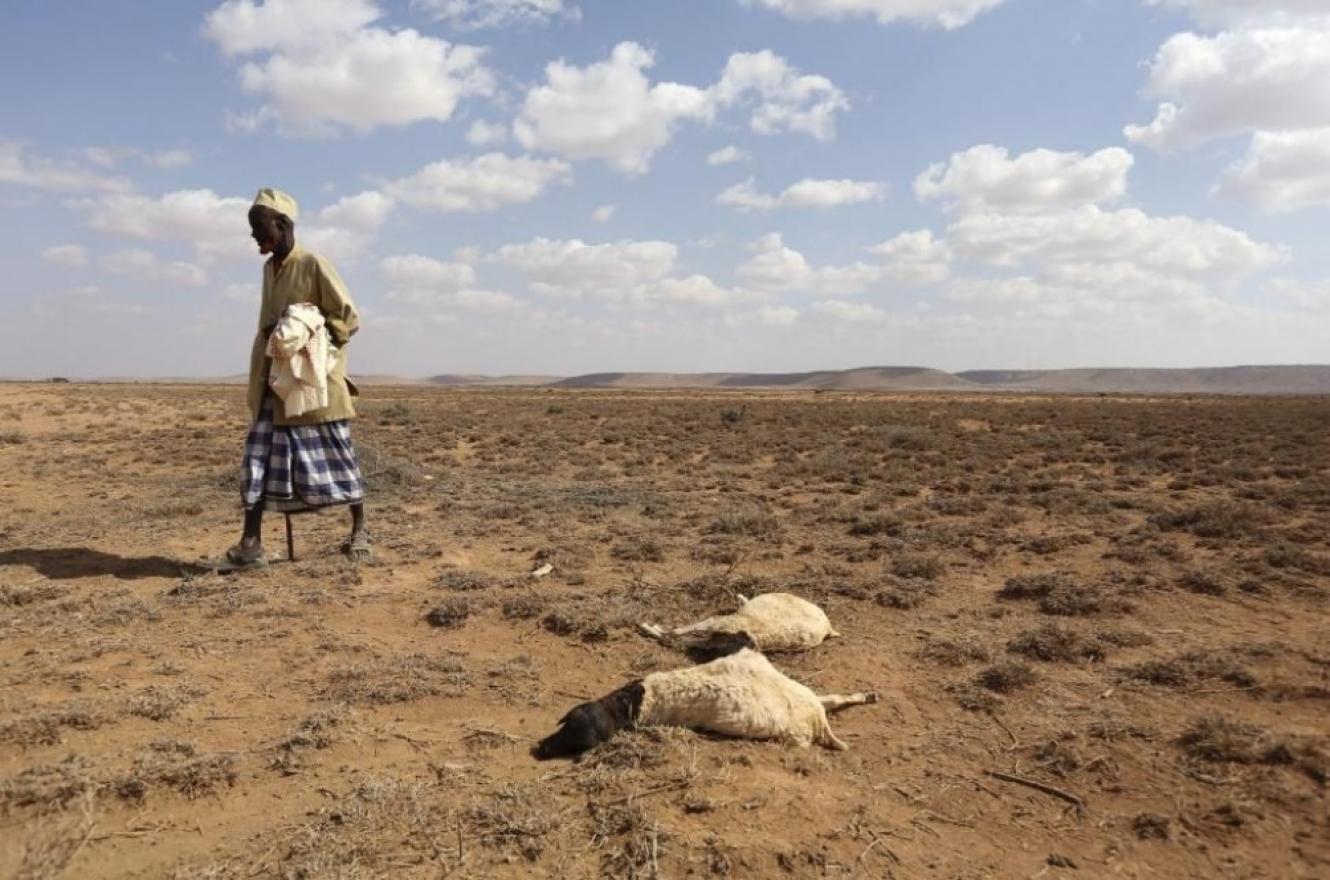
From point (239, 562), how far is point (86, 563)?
1.38m

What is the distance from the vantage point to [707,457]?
15078mm

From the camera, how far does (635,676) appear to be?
3.94m

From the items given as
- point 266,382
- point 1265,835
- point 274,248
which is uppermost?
point 274,248

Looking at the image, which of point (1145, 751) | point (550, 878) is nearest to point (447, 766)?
point (550, 878)

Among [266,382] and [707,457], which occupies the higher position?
[266,382]

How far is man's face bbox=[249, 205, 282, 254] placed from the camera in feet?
16.8

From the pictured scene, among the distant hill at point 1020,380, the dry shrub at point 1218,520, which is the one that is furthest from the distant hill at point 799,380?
the dry shrub at point 1218,520

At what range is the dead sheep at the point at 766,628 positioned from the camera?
4199mm

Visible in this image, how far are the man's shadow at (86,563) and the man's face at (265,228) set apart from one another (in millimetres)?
2528

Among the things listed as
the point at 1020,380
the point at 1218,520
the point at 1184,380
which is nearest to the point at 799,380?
the point at 1020,380

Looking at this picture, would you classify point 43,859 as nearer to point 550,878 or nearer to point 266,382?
point 550,878

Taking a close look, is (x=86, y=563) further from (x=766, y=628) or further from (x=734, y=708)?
(x=734, y=708)

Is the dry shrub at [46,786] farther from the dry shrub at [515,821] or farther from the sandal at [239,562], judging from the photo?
the sandal at [239,562]

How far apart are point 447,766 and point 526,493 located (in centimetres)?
687
